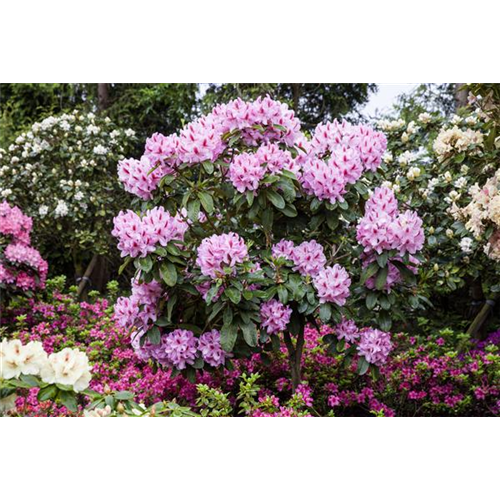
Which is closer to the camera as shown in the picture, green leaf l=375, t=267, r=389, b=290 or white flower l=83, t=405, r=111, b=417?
white flower l=83, t=405, r=111, b=417

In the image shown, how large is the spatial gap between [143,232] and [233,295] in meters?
0.37

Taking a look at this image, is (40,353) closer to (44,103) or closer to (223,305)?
(223,305)

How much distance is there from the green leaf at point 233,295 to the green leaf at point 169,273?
187 millimetres

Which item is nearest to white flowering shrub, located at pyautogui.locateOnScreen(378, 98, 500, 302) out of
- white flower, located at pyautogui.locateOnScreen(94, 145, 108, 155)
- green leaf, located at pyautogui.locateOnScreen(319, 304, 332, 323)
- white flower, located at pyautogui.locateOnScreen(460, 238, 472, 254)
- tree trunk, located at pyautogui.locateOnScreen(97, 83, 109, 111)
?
white flower, located at pyautogui.locateOnScreen(460, 238, 472, 254)

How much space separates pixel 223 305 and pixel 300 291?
279 millimetres

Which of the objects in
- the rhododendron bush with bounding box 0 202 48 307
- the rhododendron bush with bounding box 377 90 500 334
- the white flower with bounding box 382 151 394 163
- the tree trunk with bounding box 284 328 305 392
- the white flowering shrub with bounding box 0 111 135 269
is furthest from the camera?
the white flowering shrub with bounding box 0 111 135 269

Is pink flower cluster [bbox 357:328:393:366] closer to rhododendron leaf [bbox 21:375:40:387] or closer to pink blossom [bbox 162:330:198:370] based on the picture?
pink blossom [bbox 162:330:198:370]

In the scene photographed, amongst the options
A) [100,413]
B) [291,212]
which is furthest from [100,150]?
[100,413]

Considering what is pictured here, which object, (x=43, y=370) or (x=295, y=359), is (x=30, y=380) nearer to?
(x=43, y=370)

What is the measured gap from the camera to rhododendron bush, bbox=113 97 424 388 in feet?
6.46

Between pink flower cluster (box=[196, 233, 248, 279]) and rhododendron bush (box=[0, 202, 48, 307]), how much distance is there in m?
2.10

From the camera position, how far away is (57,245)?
525 centimetres

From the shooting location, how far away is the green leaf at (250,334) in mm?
1982
